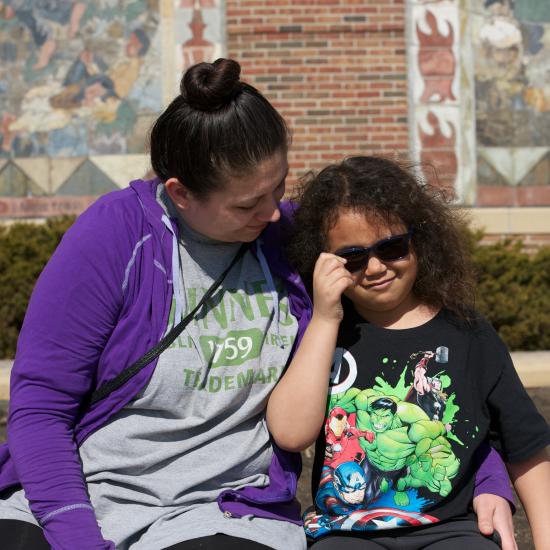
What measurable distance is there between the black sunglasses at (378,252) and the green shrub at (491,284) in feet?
15.3

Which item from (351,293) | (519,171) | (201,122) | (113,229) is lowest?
(519,171)

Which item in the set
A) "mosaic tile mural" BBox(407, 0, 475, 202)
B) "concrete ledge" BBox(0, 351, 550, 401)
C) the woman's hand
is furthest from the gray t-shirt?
"mosaic tile mural" BBox(407, 0, 475, 202)

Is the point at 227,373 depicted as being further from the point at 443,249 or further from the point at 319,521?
the point at 443,249

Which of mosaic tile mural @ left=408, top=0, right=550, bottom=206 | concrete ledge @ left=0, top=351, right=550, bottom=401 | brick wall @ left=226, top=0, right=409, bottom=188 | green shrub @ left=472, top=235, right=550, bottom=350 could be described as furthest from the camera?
mosaic tile mural @ left=408, top=0, right=550, bottom=206

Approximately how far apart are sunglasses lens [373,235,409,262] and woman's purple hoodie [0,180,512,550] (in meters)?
0.53

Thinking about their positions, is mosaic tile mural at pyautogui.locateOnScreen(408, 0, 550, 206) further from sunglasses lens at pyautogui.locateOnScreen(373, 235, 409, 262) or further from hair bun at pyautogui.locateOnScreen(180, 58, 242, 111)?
hair bun at pyautogui.locateOnScreen(180, 58, 242, 111)

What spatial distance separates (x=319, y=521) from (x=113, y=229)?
2.91ft

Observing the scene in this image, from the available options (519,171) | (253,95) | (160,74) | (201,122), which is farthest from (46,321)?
(519,171)

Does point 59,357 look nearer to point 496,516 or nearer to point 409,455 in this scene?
point 409,455

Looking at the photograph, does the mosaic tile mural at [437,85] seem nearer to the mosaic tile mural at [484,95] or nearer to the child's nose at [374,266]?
the mosaic tile mural at [484,95]

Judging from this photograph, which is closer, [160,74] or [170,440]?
[170,440]

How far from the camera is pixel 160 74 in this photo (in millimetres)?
9141

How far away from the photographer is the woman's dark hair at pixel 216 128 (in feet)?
7.31

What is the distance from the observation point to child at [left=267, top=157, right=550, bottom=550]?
229cm
